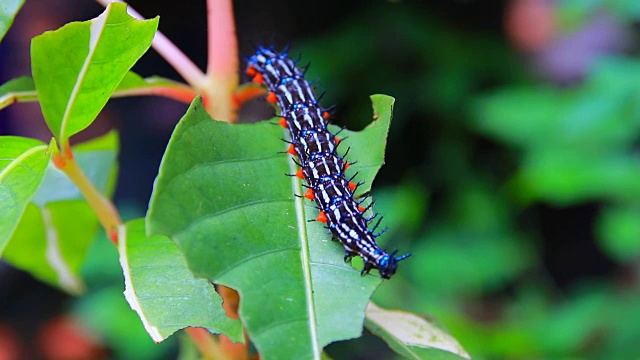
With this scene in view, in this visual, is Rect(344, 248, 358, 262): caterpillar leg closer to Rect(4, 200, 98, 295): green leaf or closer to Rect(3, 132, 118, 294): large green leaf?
Rect(3, 132, 118, 294): large green leaf

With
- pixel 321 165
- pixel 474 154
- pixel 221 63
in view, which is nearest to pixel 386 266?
pixel 321 165

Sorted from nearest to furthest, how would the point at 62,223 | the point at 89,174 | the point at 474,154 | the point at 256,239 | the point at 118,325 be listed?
1. the point at 256,239
2. the point at 89,174
3. the point at 62,223
4. the point at 118,325
5. the point at 474,154

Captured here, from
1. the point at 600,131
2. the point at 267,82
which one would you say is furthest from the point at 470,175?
the point at 267,82

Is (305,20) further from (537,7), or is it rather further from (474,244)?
(474,244)

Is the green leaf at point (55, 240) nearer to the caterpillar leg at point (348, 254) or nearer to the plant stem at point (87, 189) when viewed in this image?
the plant stem at point (87, 189)

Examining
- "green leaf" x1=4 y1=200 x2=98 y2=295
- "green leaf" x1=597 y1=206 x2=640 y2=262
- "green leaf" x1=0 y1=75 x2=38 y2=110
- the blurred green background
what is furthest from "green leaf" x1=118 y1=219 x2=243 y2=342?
"green leaf" x1=597 y1=206 x2=640 y2=262

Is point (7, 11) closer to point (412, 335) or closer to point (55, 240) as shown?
point (55, 240)

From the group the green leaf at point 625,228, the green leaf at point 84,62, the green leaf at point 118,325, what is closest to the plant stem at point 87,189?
the green leaf at point 84,62
